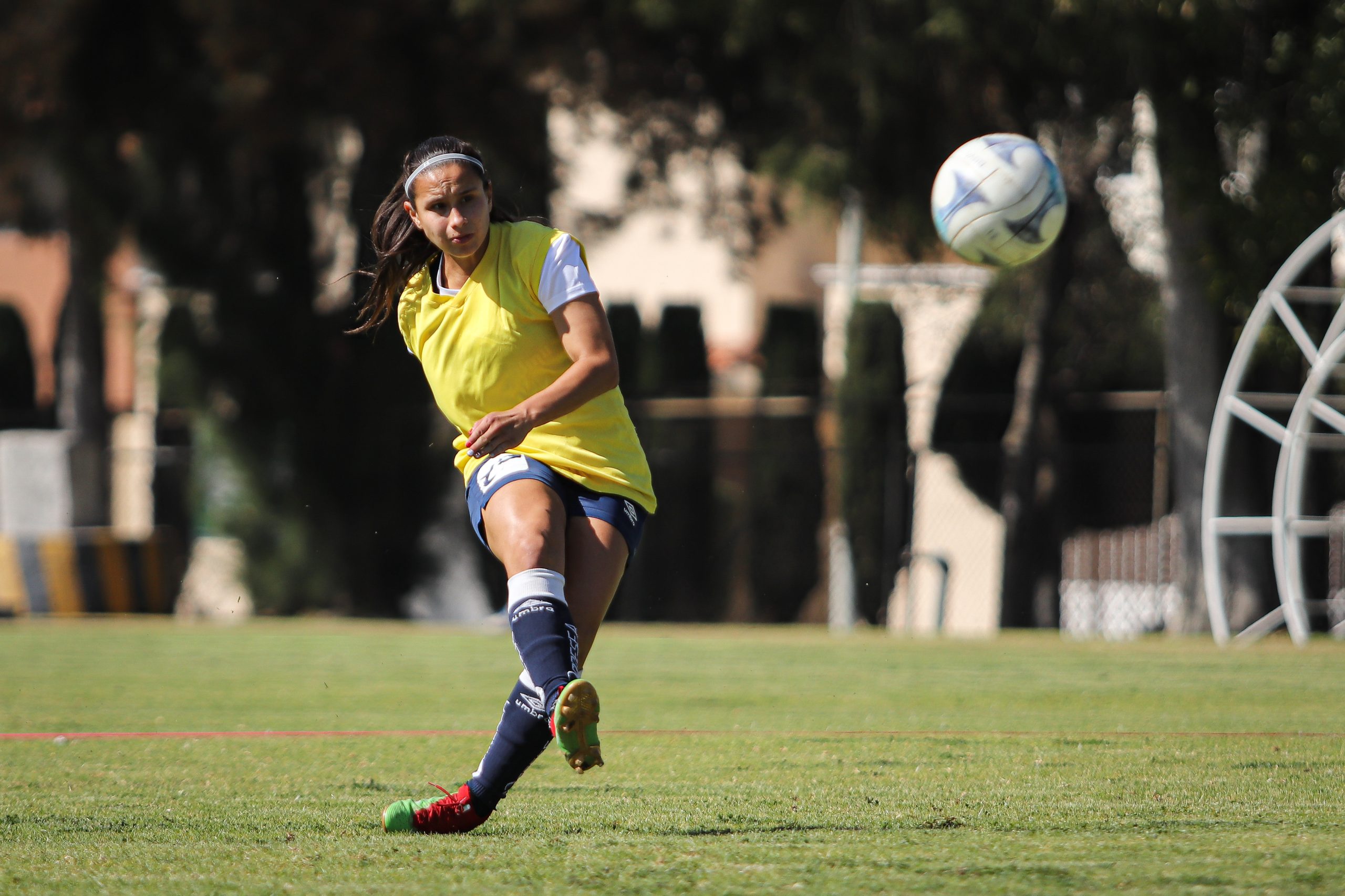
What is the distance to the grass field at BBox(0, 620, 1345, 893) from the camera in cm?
405

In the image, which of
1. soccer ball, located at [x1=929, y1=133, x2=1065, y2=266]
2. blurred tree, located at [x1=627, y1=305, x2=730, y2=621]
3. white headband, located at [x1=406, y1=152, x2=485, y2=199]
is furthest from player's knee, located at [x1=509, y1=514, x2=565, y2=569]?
blurred tree, located at [x1=627, y1=305, x2=730, y2=621]

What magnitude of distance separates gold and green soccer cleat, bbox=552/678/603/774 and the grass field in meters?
0.25

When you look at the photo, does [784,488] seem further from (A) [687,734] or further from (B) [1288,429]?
(A) [687,734]

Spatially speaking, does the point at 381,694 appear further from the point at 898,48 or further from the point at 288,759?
the point at 898,48

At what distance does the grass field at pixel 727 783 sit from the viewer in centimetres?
405

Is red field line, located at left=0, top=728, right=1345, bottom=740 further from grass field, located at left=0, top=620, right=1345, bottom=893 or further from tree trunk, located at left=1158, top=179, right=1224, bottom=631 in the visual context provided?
tree trunk, located at left=1158, top=179, right=1224, bottom=631

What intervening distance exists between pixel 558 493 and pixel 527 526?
0.66 feet

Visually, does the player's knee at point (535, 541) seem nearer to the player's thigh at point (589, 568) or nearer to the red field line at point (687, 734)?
the player's thigh at point (589, 568)

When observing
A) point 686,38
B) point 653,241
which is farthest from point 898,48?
point 653,241

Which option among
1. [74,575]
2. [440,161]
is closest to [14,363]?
[74,575]

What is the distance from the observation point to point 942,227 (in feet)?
25.8

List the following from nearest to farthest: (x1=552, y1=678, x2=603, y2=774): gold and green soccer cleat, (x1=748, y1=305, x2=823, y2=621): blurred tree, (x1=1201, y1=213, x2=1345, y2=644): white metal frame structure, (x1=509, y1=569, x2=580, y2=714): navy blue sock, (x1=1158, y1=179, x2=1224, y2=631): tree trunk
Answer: (x1=552, y1=678, x2=603, y2=774): gold and green soccer cleat → (x1=509, y1=569, x2=580, y2=714): navy blue sock → (x1=1201, y1=213, x2=1345, y2=644): white metal frame structure → (x1=1158, y1=179, x2=1224, y2=631): tree trunk → (x1=748, y1=305, x2=823, y2=621): blurred tree

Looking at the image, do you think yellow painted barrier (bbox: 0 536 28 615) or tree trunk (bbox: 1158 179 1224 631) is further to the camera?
yellow painted barrier (bbox: 0 536 28 615)

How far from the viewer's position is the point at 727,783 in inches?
228
